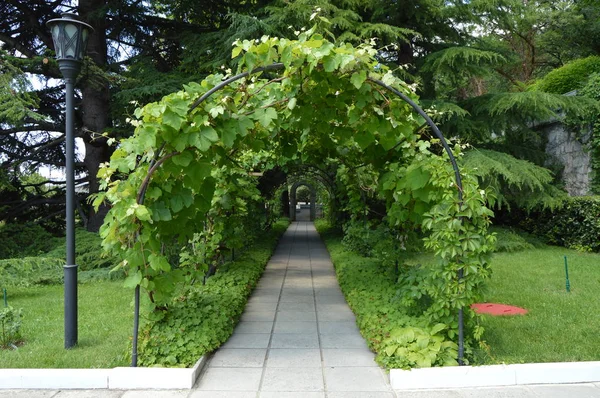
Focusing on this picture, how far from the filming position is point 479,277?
12.1 ft

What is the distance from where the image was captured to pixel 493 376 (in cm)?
344

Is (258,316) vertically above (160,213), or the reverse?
(160,213)

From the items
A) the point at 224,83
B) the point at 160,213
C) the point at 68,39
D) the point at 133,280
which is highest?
the point at 68,39

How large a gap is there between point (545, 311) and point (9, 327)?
598cm

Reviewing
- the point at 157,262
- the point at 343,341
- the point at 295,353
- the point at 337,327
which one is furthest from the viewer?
the point at 337,327

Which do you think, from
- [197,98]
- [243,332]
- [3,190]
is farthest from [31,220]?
[197,98]

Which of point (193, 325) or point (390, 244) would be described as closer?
point (193, 325)

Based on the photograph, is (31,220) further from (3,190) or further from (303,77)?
(303,77)

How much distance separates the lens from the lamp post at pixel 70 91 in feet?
13.5

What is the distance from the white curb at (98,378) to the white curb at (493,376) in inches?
67.9

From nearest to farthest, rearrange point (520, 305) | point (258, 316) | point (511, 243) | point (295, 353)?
point (295, 353)
point (258, 316)
point (520, 305)
point (511, 243)

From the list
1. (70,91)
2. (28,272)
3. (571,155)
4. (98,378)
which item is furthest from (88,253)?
(571,155)

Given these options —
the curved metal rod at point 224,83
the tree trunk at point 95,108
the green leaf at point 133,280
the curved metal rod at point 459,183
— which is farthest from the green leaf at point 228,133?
the tree trunk at point 95,108

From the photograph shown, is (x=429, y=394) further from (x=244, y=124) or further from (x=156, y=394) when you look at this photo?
(x=244, y=124)
